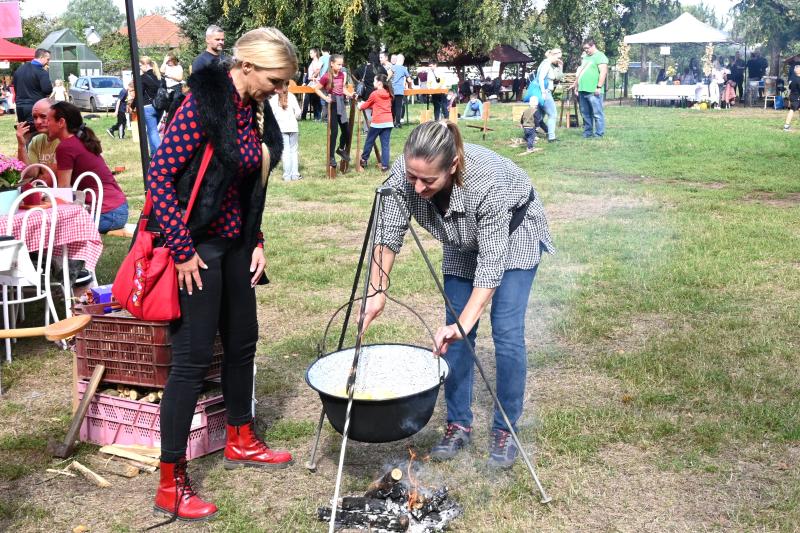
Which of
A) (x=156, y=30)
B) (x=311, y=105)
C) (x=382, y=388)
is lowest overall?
(x=382, y=388)

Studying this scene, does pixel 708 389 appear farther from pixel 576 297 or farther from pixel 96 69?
pixel 96 69

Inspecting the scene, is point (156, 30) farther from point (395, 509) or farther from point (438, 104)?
point (395, 509)

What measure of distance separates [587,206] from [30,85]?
9.35m

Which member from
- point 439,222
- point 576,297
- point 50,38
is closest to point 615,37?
point 50,38

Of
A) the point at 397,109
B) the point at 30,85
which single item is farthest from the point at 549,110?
the point at 30,85

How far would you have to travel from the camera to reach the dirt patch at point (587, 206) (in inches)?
376

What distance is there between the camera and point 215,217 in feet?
10.5

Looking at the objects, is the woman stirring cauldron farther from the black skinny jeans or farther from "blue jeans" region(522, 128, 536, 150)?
"blue jeans" region(522, 128, 536, 150)

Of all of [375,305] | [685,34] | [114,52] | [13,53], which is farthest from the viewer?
[114,52]

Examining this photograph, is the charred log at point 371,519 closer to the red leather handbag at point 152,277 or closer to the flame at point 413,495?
the flame at point 413,495

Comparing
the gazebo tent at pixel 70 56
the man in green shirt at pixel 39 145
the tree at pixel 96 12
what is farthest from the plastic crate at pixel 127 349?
the tree at pixel 96 12

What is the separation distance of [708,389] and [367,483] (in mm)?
2057

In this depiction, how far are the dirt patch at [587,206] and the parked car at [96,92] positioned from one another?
26.6m

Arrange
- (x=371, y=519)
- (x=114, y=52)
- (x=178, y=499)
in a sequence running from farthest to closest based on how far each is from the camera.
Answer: (x=114, y=52) < (x=178, y=499) < (x=371, y=519)
